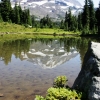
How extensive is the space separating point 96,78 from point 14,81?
9.23 meters

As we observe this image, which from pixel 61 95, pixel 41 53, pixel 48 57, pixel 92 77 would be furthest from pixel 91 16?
pixel 61 95

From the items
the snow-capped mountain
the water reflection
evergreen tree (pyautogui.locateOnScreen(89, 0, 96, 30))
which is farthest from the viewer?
evergreen tree (pyautogui.locateOnScreen(89, 0, 96, 30))

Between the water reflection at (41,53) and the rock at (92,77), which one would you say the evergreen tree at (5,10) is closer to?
the water reflection at (41,53)

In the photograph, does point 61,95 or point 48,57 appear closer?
point 61,95

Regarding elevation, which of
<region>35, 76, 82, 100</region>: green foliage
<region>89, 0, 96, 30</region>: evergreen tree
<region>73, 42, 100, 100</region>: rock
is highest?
<region>89, 0, 96, 30</region>: evergreen tree

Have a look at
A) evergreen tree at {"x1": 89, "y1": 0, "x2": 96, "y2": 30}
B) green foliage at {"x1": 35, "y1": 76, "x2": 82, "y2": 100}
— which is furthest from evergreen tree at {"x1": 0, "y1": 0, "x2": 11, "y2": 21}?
green foliage at {"x1": 35, "y1": 76, "x2": 82, "y2": 100}

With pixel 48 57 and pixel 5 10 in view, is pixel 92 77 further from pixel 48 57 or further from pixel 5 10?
pixel 5 10

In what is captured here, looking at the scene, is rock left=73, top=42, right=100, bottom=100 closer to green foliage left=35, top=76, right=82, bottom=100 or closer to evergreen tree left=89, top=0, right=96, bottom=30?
green foliage left=35, top=76, right=82, bottom=100

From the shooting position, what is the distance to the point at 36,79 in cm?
1766

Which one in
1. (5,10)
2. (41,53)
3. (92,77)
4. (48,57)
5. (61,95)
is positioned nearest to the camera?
(61,95)

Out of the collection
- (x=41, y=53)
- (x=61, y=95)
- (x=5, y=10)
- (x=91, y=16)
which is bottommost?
(x=41, y=53)

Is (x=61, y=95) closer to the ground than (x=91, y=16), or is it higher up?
closer to the ground

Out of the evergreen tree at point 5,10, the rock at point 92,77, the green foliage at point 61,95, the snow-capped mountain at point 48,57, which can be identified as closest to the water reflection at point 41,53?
the snow-capped mountain at point 48,57

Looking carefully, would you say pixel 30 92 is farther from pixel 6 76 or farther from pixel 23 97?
pixel 6 76
